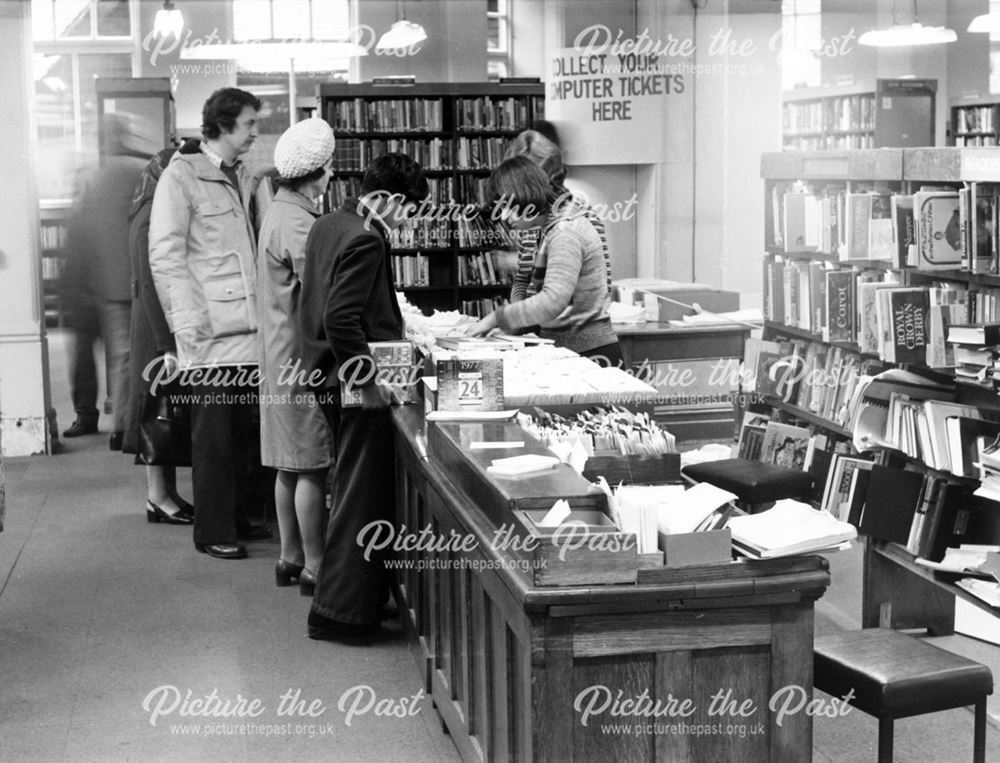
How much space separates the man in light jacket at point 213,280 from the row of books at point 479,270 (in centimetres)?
414

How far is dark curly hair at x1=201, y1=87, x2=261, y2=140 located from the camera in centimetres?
544

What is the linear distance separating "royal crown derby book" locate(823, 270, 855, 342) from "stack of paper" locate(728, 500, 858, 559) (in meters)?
2.66

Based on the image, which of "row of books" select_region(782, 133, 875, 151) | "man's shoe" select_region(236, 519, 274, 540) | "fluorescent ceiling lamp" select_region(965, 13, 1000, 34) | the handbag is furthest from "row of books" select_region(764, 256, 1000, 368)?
"row of books" select_region(782, 133, 875, 151)

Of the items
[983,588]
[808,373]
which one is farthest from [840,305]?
[983,588]

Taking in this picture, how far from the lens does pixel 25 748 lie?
372cm

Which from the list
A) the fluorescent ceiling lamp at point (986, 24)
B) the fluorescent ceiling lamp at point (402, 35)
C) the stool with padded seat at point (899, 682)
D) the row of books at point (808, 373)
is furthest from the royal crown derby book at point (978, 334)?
the fluorescent ceiling lamp at point (402, 35)

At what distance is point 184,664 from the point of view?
441 centimetres

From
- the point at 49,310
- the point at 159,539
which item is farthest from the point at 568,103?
the point at 49,310

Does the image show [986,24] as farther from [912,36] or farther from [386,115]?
[386,115]

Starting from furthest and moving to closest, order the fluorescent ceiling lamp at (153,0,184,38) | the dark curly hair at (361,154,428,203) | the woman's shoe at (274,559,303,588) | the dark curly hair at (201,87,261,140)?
1. the fluorescent ceiling lamp at (153,0,184,38)
2. the dark curly hair at (201,87,261,140)
3. the woman's shoe at (274,559,303,588)
4. the dark curly hair at (361,154,428,203)

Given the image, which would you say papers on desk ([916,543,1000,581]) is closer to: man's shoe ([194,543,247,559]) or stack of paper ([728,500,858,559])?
stack of paper ([728,500,858,559])

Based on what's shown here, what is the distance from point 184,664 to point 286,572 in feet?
3.08

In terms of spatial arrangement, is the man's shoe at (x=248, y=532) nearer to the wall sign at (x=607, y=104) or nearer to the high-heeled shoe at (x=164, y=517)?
the high-heeled shoe at (x=164, y=517)

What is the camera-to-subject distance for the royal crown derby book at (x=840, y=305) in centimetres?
524
